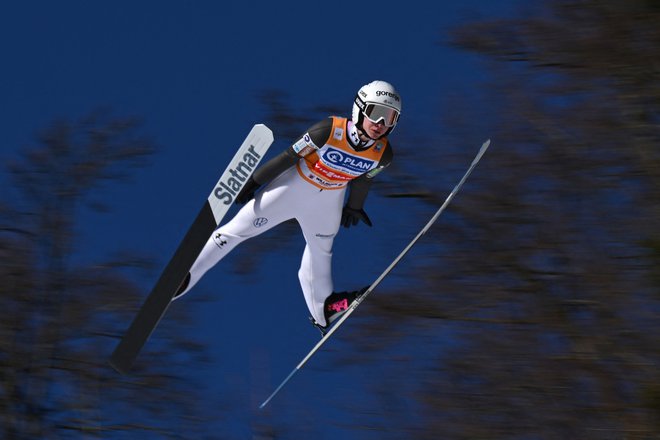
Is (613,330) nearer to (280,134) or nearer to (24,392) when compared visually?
(280,134)

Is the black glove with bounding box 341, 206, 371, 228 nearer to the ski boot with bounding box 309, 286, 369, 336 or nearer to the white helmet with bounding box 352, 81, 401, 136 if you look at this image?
the ski boot with bounding box 309, 286, 369, 336

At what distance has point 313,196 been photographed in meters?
6.67

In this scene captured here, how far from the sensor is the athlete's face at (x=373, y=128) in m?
6.05

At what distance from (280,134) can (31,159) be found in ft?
22.6

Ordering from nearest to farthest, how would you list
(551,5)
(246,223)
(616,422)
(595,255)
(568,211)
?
(246,223) < (616,422) < (595,255) < (568,211) < (551,5)

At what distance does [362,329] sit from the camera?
17859 millimetres

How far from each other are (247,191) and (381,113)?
1.04m

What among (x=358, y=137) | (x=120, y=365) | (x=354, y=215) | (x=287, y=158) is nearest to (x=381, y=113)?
(x=358, y=137)

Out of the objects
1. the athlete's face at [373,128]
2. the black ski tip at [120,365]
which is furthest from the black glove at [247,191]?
the black ski tip at [120,365]

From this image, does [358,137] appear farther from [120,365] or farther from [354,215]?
[120,365]

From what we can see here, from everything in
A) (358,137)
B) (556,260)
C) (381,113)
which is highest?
(381,113)

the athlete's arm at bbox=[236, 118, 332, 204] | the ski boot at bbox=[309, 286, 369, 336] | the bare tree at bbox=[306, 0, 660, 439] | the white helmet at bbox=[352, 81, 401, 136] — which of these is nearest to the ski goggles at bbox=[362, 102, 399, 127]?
the white helmet at bbox=[352, 81, 401, 136]

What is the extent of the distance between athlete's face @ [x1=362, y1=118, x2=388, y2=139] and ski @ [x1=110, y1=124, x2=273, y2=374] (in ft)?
1.75

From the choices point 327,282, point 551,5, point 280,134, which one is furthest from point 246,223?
point 551,5
